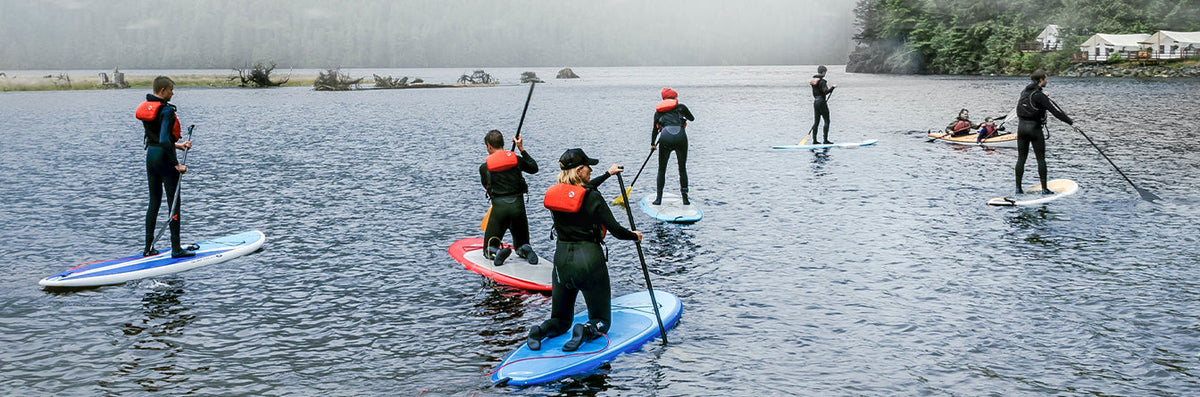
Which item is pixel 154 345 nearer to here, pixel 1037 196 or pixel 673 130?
pixel 673 130

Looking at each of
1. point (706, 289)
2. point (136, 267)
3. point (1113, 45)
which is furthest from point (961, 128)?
point (1113, 45)

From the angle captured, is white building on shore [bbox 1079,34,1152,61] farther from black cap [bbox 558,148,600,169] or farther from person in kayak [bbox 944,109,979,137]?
black cap [bbox 558,148,600,169]

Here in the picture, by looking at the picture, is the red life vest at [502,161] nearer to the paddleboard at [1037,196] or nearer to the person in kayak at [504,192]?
the person in kayak at [504,192]

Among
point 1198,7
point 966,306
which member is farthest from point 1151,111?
point 1198,7

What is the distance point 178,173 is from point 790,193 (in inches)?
589

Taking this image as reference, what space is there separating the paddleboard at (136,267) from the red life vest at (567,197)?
28.3 feet

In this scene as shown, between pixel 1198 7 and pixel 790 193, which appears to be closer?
pixel 790 193

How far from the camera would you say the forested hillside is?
137m

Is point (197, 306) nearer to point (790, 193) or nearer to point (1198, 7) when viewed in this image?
point (790, 193)

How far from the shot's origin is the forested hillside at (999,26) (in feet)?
448

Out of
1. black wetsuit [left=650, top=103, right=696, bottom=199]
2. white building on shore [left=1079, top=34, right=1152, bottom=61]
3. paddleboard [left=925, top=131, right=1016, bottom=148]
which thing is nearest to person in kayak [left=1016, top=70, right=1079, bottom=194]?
black wetsuit [left=650, top=103, right=696, bottom=199]

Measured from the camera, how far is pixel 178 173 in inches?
559

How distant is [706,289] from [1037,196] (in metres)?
11.8

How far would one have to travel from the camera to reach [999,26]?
15238cm
